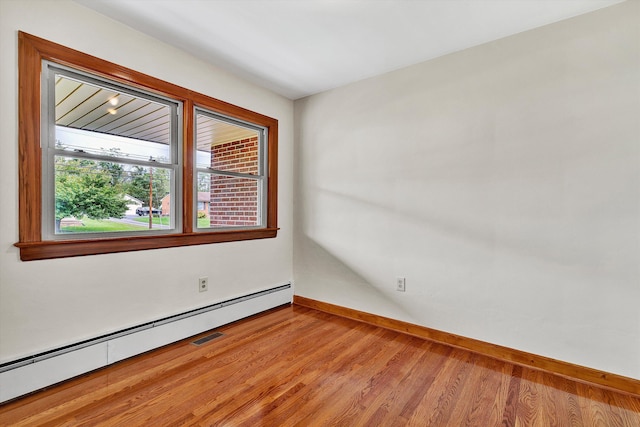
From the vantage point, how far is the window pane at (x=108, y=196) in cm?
199

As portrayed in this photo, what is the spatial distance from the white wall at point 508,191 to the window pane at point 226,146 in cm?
96

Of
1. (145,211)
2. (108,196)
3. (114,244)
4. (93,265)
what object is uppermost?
(108,196)

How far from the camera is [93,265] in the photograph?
6.73 feet

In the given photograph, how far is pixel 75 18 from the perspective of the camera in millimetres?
1943

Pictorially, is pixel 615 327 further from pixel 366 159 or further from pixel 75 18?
pixel 75 18

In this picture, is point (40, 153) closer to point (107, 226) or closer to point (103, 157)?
point (103, 157)

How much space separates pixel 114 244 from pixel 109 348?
0.72 meters

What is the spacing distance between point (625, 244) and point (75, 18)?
12.4ft

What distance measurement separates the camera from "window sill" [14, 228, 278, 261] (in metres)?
1.81

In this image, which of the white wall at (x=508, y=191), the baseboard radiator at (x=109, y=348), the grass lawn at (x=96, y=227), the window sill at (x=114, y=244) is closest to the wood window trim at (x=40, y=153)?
the window sill at (x=114, y=244)

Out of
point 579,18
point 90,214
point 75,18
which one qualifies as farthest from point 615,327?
point 75,18

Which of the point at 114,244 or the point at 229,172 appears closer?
the point at 114,244

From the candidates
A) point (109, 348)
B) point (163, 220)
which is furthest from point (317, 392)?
point (163, 220)

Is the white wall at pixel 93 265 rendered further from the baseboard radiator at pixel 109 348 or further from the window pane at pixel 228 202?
the window pane at pixel 228 202
